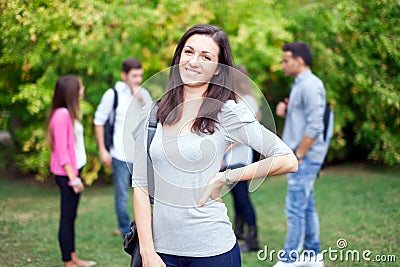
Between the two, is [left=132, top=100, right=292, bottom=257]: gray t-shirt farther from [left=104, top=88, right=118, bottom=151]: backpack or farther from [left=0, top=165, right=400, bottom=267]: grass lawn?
[left=104, top=88, right=118, bottom=151]: backpack

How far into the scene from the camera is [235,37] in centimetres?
832

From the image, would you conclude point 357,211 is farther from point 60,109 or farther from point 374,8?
point 60,109

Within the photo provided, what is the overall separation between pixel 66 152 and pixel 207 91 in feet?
8.08

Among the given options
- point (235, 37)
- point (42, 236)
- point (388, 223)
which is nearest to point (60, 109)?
point (42, 236)

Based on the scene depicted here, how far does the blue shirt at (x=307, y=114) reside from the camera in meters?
4.75

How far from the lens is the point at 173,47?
812cm

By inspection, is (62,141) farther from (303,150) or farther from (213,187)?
(213,187)

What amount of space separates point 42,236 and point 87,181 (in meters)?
2.65

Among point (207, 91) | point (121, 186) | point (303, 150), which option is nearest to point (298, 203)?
point (303, 150)

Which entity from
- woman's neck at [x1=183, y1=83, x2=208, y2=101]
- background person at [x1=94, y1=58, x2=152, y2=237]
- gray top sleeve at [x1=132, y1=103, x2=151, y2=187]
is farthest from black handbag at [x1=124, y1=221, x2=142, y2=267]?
background person at [x1=94, y1=58, x2=152, y2=237]

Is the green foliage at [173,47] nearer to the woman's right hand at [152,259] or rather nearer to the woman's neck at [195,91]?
the woman's neck at [195,91]

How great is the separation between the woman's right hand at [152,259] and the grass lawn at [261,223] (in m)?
2.31

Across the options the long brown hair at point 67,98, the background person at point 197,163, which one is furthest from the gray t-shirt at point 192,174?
the long brown hair at point 67,98

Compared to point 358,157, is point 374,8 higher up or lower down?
higher up
